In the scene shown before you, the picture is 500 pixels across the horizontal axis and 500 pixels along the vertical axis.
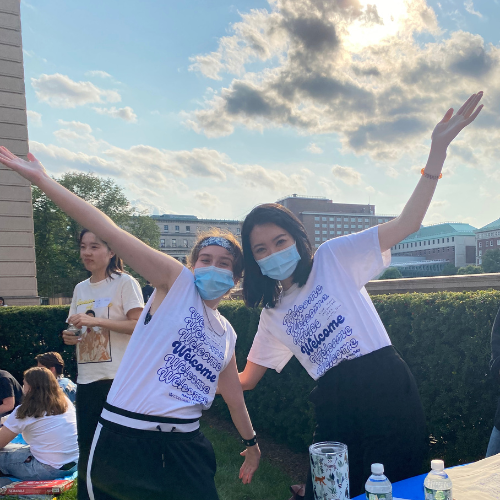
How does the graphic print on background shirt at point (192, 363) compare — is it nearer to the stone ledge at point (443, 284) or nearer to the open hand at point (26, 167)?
the open hand at point (26, 167)

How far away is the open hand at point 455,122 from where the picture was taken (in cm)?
210

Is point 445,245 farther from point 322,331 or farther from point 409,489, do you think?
point 409,489

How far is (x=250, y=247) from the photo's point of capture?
2449 mm

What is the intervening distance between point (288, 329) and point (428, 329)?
88.6 inches

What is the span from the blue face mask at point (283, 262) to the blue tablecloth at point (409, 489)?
105 cm

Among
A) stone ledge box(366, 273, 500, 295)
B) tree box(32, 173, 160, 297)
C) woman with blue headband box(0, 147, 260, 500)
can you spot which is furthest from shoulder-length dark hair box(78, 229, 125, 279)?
tree box(32, 173, 160, 297)

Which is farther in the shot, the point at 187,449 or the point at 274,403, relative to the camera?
the point at 274,403

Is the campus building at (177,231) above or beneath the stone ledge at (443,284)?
above

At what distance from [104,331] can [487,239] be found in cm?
13803

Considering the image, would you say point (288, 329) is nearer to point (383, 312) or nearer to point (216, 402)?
point (383, 312)

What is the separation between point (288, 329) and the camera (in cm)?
231

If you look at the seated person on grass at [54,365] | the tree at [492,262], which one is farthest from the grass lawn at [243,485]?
the tree at [492,262]

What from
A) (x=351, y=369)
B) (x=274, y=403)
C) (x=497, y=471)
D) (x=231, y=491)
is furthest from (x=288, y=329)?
(x=274, y=403)

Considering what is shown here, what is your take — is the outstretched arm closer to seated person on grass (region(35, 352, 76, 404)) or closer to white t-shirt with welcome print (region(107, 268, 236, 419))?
white t-shirt with welcome print (region(107, 268, 236, 419))
